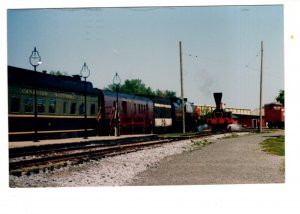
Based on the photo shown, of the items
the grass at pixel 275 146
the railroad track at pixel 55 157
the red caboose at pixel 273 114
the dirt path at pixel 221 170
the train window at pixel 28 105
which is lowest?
the dirt path at pixel 221 170

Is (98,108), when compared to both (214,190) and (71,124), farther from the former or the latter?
(214,190)

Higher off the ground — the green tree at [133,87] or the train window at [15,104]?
the green tree at [133,87]

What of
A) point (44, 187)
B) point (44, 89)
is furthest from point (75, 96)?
point (44, 187)

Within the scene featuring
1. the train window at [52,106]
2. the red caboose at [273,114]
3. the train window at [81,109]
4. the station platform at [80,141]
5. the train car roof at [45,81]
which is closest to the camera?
the train car roof at [45,81]

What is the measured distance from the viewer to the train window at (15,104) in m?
7.27

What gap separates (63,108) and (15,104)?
Result: 6.93 feet

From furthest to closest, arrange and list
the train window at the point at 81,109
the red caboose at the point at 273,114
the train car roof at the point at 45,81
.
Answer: the train window at the point at 81,109 → the red caboose at the point at 273,114 → the train car roof at the point at 45,81

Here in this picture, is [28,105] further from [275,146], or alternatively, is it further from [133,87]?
[275,146]

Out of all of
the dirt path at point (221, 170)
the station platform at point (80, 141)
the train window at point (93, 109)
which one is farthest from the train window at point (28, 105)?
the dirt path at point (221, 170)

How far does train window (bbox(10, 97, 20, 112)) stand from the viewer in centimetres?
727

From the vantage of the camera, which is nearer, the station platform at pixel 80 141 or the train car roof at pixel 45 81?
the train car roof at pixel 45 81

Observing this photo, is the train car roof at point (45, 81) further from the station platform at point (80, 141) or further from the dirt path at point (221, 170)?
the dirt path at point (221, 170)

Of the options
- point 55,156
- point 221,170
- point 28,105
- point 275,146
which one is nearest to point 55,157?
point 55,156

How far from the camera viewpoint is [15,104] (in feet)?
24.3
